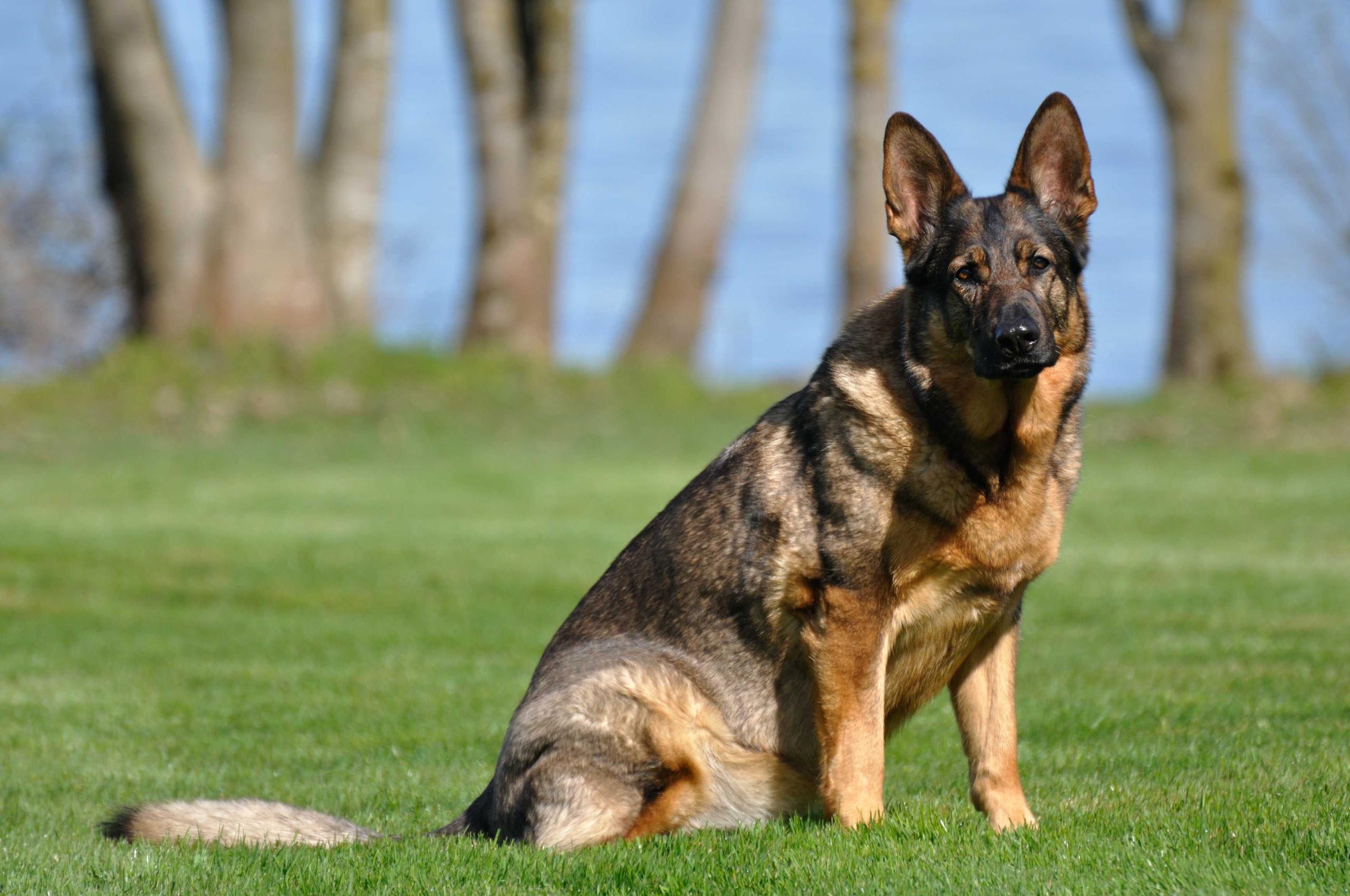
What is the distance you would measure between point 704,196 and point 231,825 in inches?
853

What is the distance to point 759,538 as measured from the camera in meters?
5.53

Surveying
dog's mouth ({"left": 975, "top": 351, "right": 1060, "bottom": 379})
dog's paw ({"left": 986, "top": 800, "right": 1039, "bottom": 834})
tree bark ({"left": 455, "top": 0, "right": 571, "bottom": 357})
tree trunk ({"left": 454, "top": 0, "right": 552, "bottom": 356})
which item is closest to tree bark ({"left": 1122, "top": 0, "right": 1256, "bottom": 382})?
tree bark ({"left": 455, "top": 0, "right": 571, "bottom": 357})

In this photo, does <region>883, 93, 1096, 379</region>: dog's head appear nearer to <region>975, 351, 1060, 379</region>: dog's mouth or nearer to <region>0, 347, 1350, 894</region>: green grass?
<region>975, 351, 1060, 379</region>: dog's mouth

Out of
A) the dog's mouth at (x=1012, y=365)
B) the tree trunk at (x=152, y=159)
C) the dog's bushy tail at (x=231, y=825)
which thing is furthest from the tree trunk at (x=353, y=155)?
the dog's mouth at (x=1012, y=365)

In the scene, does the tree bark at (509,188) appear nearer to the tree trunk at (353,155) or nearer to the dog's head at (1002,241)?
the tree trunk at (353,155)

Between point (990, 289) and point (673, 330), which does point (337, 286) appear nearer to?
point (673, 330)

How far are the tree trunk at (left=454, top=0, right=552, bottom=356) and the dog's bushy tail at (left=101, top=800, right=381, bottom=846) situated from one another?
19.4 meters

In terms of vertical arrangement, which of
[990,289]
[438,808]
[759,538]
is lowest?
[438,808]

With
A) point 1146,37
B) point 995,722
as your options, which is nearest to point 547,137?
point 1146,37

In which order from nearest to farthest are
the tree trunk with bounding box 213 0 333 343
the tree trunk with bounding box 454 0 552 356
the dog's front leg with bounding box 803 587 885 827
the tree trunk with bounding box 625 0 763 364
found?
the dog's front leg with bounding box 803 587 885 827
the tree trunk with bounding box 213 0 333 343
the tree trunk with bounding box 454 0 552 356
the tree trunk with bounding box 625 0 763 364

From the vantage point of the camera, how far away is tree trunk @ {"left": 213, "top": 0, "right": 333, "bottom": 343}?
71.4 ft

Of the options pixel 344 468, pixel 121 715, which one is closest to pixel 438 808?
pixel 121 715

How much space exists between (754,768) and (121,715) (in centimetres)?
437

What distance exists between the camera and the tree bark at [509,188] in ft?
81.7
